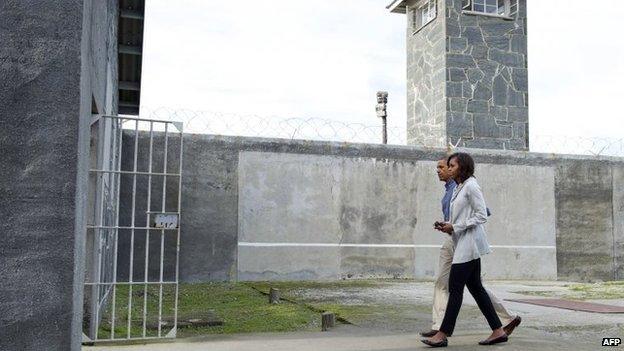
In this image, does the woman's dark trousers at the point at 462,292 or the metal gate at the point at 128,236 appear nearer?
the woman's dark trousers at the point at 462,292

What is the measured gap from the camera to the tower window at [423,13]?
17.6m

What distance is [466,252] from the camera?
546 centimetres

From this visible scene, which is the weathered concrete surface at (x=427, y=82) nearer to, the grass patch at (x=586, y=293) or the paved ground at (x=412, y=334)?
the grass patch at (x=586, y=293)

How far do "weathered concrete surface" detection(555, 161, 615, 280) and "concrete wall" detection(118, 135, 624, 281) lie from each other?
0.07 ft

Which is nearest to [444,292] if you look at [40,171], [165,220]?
[165,220]

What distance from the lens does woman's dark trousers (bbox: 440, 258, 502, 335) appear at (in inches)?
214

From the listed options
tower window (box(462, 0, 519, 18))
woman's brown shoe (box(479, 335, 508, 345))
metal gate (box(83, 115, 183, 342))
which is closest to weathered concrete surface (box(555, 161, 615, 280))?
tower window (box(462, 0, 519, 18))

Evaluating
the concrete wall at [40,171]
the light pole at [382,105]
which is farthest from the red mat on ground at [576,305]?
the light pole at [382,105]

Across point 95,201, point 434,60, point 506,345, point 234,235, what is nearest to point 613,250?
point 434,60

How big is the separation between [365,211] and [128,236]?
15.0ft

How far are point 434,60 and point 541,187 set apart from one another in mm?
4472

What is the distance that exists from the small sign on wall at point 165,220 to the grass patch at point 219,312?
1147mm

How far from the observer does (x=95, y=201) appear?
5879 millimetres

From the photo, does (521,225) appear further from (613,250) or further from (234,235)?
(234,235)
